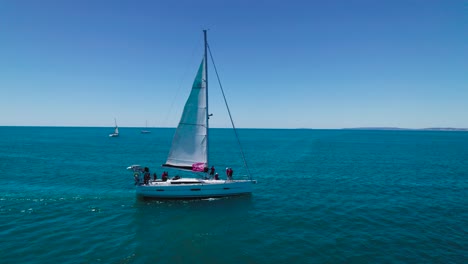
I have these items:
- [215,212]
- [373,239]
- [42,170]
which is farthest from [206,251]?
[42,170]

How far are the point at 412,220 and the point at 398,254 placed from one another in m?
7.77

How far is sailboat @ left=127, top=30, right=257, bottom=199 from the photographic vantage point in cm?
2816

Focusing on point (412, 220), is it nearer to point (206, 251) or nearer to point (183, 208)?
point (206, 251)

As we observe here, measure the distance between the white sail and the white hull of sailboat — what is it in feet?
7.64

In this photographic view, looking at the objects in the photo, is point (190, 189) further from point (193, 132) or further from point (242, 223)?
point (242, 223)

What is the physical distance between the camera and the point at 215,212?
997 inches

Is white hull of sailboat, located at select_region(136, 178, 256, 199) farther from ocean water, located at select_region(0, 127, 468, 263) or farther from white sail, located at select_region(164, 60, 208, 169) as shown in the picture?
white sail, located at select_region(164, 60, 208, 169)

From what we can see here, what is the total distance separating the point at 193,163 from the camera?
29.9 m

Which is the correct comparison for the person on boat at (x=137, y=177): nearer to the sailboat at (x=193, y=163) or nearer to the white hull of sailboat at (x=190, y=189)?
the sailboat at (x=193, y=163)

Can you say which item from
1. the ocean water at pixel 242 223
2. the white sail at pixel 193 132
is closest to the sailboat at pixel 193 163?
the white sail at pixel 193 132

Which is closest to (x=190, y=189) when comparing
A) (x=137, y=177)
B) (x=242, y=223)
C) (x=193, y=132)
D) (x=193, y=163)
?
(x=193, y=163)

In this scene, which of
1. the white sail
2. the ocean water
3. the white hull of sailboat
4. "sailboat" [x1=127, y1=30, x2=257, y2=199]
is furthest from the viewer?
the white sail

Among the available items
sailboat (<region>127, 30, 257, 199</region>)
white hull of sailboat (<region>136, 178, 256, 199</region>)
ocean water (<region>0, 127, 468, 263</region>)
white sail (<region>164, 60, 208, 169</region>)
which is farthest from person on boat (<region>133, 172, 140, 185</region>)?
white sail (<region>164, 60, 208, 169</region>)

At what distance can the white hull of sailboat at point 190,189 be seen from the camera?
91.6 feet
